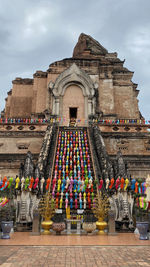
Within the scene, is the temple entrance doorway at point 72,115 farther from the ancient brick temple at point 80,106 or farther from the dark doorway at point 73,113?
the ancient brick temple at point 80,106

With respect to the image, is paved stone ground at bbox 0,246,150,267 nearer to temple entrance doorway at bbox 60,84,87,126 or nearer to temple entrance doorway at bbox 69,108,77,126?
temple entrance doorway at bbox 60,84,87,126

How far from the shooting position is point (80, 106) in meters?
26.3

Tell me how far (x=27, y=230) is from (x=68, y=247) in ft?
13.2

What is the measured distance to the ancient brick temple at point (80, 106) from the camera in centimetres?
2022

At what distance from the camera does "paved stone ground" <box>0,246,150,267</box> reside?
5547mm

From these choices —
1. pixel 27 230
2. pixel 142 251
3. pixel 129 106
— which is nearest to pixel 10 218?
pixel 27 230

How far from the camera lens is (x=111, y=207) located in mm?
11273

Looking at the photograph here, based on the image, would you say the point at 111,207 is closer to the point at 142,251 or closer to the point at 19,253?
the point at 142,251

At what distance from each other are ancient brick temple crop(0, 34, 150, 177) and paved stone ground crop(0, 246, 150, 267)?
1130 cm

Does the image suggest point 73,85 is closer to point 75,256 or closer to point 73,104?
point 73,104

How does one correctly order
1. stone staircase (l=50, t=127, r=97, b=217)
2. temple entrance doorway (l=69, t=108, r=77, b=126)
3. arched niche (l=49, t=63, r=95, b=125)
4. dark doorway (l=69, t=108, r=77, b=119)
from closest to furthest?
stone staircase (l=50, t=127, r=97, b=217)
temple entrance doorway (l=69, t=108, r=77, b=126)
arched niche (l=49, t=63, r=95, b=125)
dark doorway (l=69, t=108, r=77, b=119)

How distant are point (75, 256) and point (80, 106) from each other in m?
21.3

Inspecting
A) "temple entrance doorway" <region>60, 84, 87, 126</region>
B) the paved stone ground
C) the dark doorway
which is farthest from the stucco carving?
the paved stone ground

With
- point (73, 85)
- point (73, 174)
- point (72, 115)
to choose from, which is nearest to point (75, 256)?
point (73, 174)
